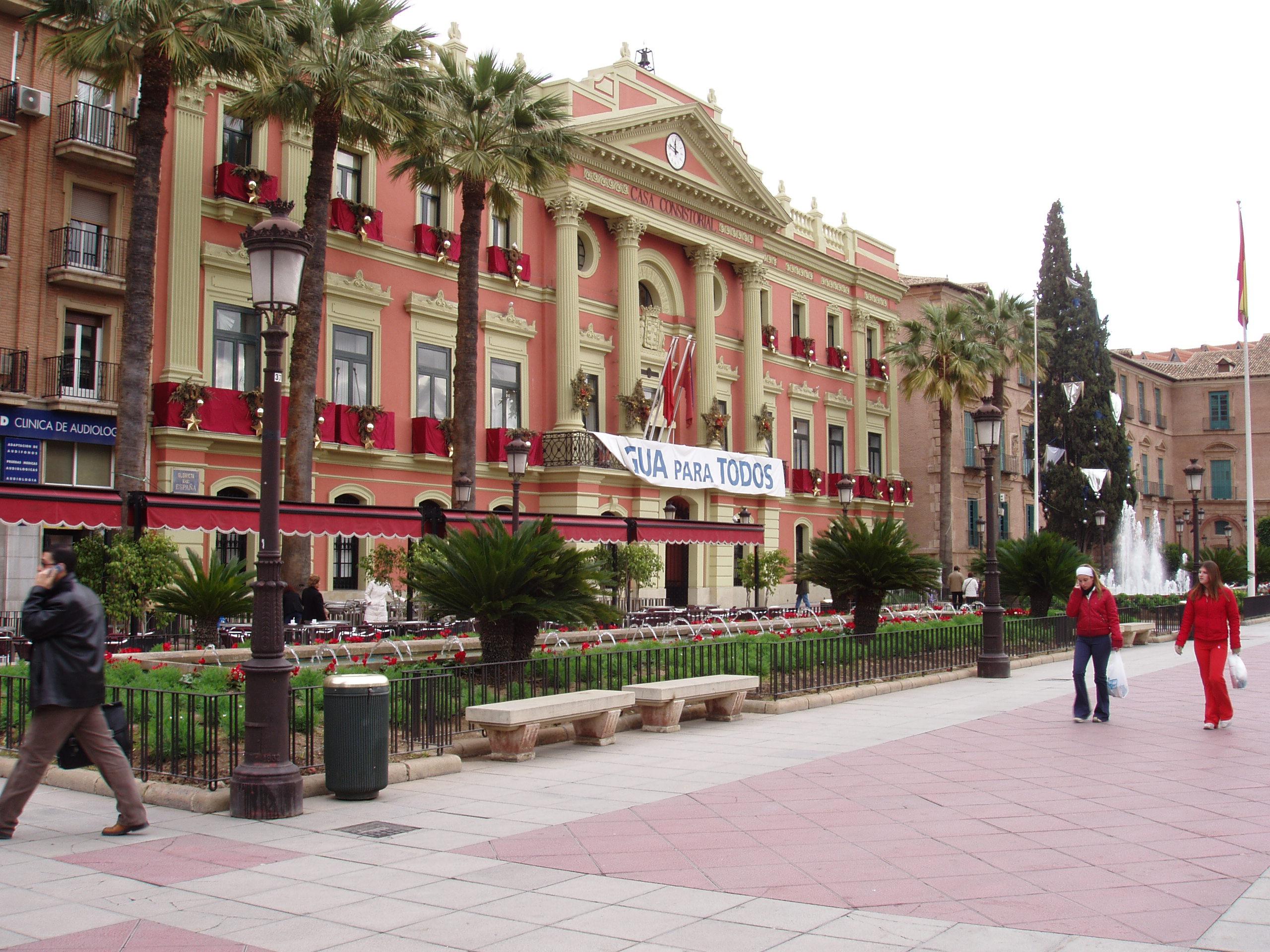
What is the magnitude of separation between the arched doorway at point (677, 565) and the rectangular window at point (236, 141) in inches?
660

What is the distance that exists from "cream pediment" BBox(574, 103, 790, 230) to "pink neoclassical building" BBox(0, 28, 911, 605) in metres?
0.08

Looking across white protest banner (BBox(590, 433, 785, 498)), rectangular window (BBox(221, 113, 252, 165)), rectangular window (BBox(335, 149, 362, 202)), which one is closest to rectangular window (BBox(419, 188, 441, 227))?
rectangular window (BBox(335, 149, 362, 202))

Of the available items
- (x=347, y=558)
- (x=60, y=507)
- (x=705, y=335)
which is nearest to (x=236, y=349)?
(x=347, y=558)

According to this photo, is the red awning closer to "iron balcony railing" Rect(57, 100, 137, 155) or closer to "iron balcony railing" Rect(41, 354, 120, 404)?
"iron balcony railing" Rect(41, 354, 120, 404)

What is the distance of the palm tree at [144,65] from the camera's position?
1964 centimetres

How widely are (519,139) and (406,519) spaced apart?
30.7 ft

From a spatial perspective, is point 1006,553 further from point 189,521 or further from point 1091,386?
point 1091,386

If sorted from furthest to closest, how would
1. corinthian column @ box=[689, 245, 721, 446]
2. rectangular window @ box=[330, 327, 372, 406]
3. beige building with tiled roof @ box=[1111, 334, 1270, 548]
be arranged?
beige building with tiled roof @ box=[1111, 334, 1270, 548] < corinthian column @ box=[689, 245, 721, 446] < rectangular window @ box=[330, 327, 372, 406]

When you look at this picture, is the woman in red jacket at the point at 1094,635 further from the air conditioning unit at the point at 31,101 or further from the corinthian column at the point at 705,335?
the corinthian column at the point at 705,335

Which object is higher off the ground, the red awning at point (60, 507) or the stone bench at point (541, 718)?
the red awning at point (60, 507)

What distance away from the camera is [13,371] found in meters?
22.0

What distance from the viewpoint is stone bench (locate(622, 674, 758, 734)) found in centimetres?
1243

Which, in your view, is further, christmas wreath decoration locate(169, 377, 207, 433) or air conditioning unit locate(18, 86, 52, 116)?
christmas wreath decoration locate(169, 377, 207, 433)

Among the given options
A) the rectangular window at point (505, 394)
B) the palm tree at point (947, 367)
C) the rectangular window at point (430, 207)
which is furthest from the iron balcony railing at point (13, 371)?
the palm tree at point (947, 367)
